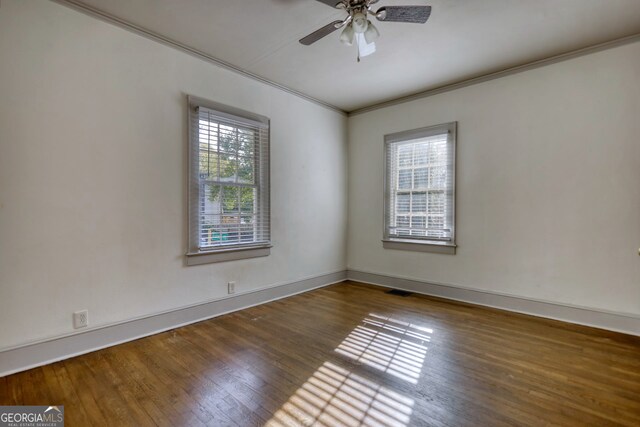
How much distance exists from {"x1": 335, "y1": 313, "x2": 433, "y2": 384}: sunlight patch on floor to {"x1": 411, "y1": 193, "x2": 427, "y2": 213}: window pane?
1.71m

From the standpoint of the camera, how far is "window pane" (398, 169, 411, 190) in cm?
433

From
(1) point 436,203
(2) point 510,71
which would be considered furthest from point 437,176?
(2) point 510,71

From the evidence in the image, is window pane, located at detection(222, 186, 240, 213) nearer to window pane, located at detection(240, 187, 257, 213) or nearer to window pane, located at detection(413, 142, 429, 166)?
window pane, located at detection(240, 187, 257, 213)

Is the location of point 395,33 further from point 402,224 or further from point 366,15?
point 402,224

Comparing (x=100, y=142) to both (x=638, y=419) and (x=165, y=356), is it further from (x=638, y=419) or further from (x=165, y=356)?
(x=638, y=419)

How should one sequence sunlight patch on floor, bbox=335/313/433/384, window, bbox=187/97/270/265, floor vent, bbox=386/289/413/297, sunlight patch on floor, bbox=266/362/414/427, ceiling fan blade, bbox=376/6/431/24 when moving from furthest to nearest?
floor vent, bbox=386/289/413/297
window, bbox=187/97/270/265
sunlight patch on floor, bbox=335/313/433/384
ceiling fan blade, bbox=376/6/431/24
sunlight patch on floor, bbox=266/362/414/427

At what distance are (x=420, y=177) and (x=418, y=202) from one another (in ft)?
1.18

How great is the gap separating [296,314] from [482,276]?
2371mm

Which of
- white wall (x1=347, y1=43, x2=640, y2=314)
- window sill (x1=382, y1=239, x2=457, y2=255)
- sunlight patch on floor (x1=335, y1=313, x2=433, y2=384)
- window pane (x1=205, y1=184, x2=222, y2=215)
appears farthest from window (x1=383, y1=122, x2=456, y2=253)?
Result: window pane (x1=205, y1=184, x2=222, y2=215)

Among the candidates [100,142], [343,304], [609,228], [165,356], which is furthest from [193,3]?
[609,228]

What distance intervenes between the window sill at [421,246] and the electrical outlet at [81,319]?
366 centimetres

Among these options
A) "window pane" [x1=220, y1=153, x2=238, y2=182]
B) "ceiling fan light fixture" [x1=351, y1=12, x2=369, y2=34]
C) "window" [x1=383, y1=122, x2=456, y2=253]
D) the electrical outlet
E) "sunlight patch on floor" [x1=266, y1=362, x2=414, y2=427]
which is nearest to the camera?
"sunlight patch on floor" [x1=266, y1=362, x2=414, y2=427]

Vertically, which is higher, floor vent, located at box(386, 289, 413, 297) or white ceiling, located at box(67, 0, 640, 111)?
white ceiling, located at box(67, 0, 640, 111)

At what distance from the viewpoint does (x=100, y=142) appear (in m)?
2.48
